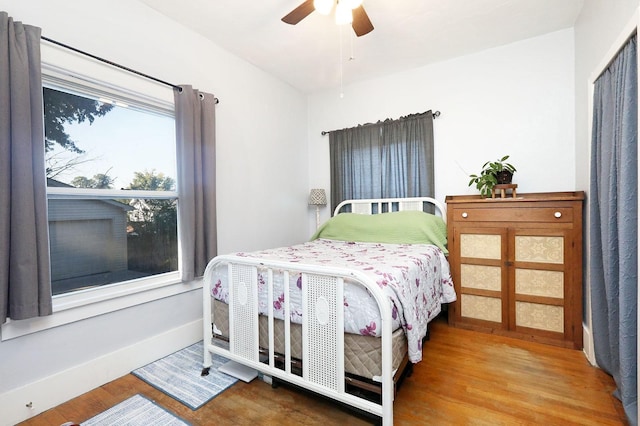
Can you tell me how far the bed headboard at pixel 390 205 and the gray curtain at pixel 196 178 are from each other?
160 cm

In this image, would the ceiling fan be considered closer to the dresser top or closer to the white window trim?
the white window trim

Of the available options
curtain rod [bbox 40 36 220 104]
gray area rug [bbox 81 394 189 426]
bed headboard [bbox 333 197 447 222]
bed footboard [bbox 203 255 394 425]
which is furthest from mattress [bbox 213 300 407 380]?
curtain rod [bbox 40 36 220 104]

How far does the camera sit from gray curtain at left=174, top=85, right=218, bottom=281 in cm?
226

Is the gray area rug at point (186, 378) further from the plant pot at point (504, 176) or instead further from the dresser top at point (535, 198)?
the plant pot at point (504, 176)

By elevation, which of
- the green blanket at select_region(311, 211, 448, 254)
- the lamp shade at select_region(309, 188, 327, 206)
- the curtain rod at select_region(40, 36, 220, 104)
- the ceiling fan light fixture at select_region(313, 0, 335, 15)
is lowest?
the green blanket at select_region(311, 211, 448, 254)

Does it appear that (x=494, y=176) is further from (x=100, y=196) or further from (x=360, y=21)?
(x=100, y=196)

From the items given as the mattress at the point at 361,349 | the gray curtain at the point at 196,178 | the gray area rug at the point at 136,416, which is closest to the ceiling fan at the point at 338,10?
the gray curtain at the point at 196,178

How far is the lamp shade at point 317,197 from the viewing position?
3.60 m

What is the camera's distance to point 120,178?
6.76 ft

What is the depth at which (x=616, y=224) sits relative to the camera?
5.04 ft

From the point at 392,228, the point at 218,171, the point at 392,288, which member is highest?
the point at 218,171

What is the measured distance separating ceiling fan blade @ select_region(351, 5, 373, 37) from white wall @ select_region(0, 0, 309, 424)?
1360 millimetres

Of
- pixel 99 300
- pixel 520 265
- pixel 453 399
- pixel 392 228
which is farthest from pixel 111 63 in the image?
pixel 520 265

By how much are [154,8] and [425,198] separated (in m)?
2.84
